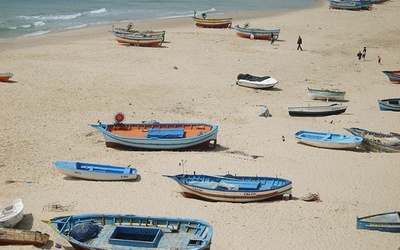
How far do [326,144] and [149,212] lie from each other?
896cm

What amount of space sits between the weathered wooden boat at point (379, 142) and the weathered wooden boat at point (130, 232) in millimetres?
10680

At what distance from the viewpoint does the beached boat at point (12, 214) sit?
1700 cm

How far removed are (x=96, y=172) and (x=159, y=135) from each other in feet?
12.9

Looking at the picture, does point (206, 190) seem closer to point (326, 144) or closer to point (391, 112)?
point (326, 144)

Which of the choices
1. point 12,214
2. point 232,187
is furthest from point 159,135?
point 12,214

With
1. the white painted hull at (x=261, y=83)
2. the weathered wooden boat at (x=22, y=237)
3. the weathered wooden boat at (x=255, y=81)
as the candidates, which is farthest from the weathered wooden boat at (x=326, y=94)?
the weathered wooden boat at (x=22, y=237)

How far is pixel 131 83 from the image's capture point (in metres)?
33.4

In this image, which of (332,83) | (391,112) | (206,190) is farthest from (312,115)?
(206,190)

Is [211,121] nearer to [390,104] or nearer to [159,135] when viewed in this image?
[159,135]

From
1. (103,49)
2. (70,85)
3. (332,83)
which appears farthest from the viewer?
(103,49)

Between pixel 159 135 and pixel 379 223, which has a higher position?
pixel 159 135

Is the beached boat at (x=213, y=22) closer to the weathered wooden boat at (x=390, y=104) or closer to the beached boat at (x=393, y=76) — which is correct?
the beached boat at (x=393, y=76)

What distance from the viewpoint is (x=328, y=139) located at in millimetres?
24656

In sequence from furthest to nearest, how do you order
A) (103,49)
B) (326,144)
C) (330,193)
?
(103,49) < (326,144) < (330,193)
